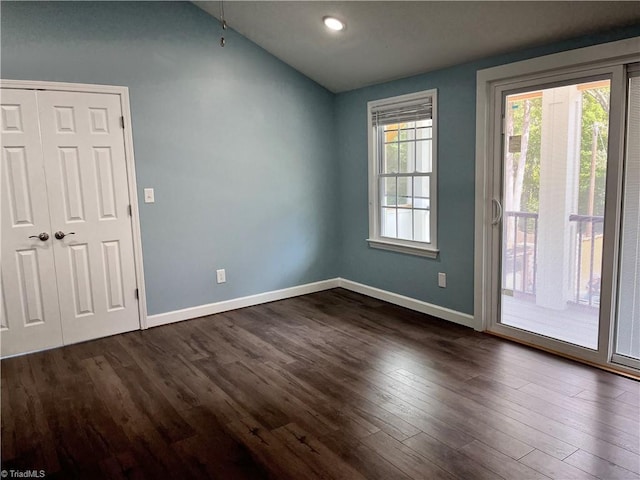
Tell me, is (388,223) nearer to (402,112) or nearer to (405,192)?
(405,192)

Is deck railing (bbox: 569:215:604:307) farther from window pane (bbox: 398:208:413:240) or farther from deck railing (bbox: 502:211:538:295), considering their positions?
window pane (bbox: 398:208:413:240)

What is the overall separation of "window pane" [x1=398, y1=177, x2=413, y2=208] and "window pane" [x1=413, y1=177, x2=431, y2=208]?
5 centimetres

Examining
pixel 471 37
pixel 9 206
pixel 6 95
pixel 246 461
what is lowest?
pixel 246 461

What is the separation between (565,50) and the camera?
10.00 ft

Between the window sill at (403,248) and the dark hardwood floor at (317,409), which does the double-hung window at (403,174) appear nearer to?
the window sill at (403,248)

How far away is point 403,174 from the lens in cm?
448

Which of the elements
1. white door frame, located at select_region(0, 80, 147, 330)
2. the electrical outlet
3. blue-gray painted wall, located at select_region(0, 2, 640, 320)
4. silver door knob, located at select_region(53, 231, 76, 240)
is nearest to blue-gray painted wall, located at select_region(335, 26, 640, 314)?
blue-gray painted wall, located at select_region(0, 2, 640, 320)

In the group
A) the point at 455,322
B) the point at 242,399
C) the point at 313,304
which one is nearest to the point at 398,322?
the point at 455,322

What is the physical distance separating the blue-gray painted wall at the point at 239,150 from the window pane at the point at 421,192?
217mm

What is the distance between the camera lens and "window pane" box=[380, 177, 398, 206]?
4642 millimetres

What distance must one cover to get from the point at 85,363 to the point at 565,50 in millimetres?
4048

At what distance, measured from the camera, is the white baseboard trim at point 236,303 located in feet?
13.8

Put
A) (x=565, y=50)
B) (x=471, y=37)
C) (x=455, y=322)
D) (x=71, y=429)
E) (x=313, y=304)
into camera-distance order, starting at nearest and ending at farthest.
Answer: (x=71, y=429) < (x=565, y=50) < (x=471, y=37) < (x=455, y=322) < (x=313, y=304)

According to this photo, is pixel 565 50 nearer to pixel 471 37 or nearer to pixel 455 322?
pixel 471 37
